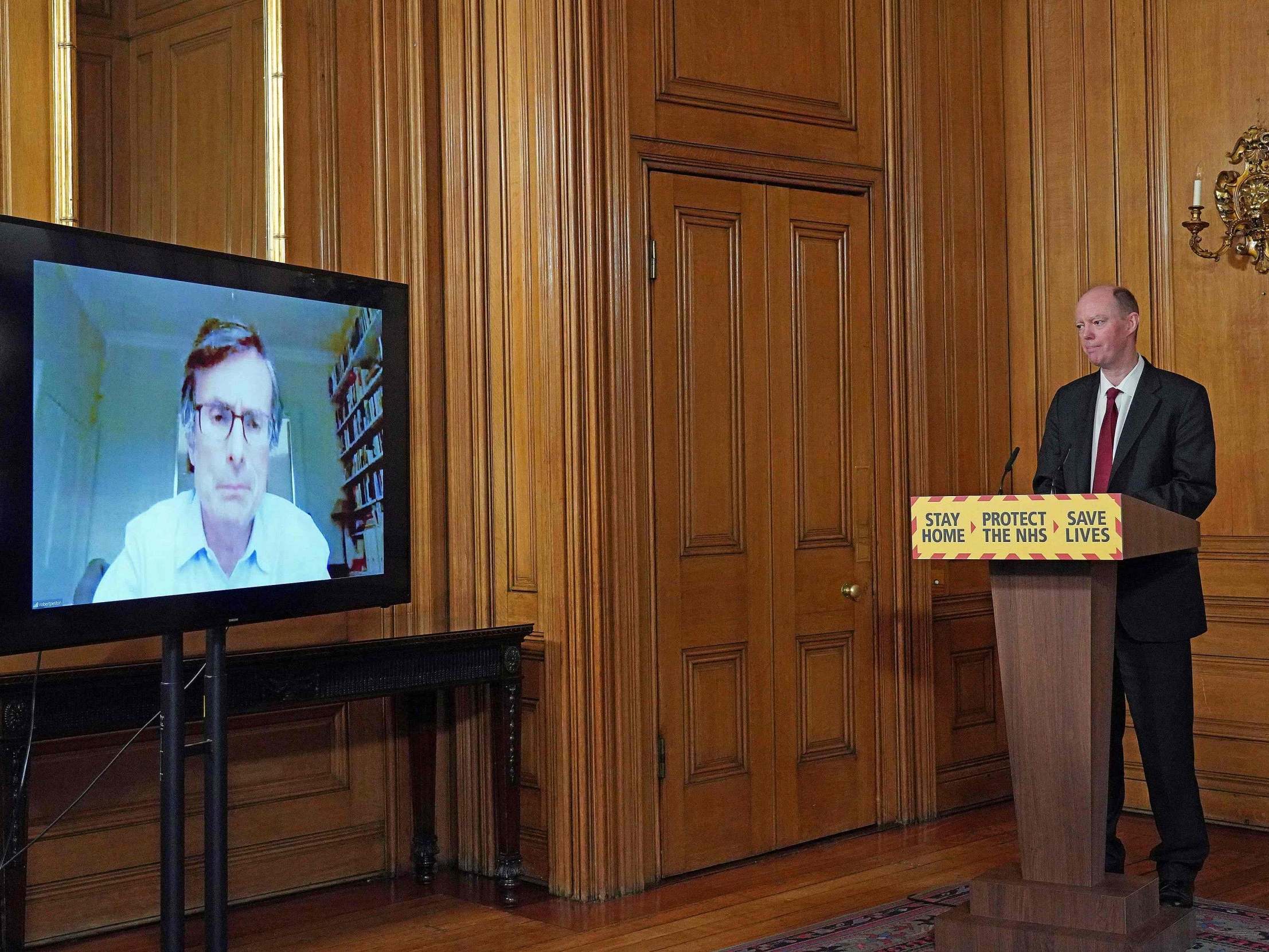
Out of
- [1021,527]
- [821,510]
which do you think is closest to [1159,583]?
[1021,527]

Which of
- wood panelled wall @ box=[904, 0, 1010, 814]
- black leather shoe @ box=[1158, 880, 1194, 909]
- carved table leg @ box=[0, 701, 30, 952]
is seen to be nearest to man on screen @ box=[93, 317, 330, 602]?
carved table leg @ box=[0, 701, 30, 952]

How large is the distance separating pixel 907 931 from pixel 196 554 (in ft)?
6.68

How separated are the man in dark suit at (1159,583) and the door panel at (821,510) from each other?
102 cm

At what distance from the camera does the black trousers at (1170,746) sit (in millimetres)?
3648

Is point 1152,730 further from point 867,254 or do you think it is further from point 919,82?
point 919,82

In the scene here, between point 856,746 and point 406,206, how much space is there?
7.75 feet

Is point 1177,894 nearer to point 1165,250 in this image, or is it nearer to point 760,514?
point 760,514

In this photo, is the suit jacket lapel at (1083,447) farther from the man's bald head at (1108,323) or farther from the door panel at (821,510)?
the door panel at (821,510)

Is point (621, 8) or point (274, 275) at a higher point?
point (621, 8)

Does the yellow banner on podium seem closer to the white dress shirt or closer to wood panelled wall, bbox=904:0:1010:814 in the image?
the white dress shirt

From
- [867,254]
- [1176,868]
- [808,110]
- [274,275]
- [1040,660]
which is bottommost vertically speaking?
[1176,868]

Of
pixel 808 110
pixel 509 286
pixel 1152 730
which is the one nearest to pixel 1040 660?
pixel 1152 730

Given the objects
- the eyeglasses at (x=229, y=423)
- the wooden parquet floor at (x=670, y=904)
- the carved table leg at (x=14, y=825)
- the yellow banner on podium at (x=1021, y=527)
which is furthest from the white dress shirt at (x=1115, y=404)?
the carved table leg at (x=14, y=825)

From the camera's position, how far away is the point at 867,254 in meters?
4.88
